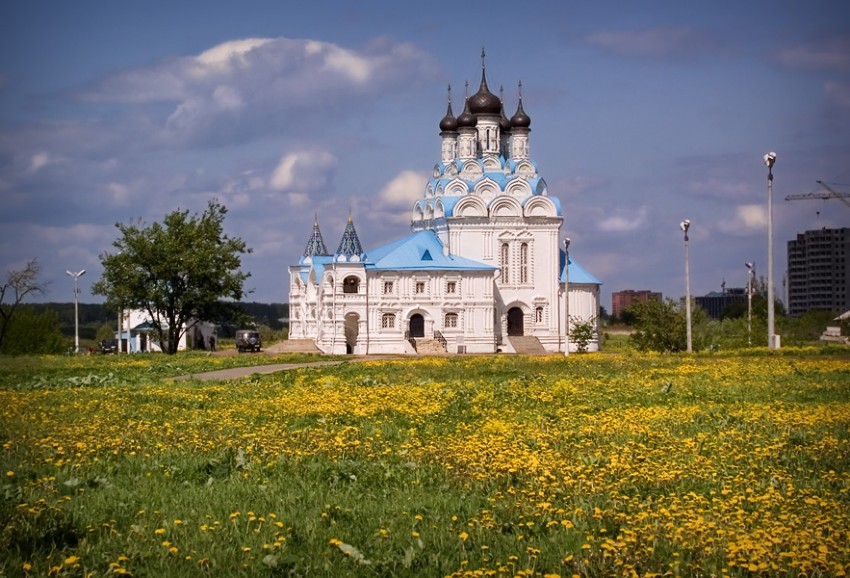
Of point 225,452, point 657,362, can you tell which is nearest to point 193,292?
point 657,362

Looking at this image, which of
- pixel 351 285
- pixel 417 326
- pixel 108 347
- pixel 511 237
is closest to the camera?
Answer: pixel 351 285

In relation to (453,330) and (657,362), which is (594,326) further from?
(657,362)

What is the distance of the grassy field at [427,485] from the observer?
10.5 m

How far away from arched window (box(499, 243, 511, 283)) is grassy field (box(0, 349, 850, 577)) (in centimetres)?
4828

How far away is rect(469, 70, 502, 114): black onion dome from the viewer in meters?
76.0

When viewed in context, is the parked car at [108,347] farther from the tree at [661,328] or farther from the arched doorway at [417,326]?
the tree at [661,328]

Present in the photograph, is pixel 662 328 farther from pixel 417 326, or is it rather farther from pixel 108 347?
pixel 108 347

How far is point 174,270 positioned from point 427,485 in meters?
49.5

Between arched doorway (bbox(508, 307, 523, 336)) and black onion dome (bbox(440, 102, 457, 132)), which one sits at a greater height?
black onion dome (bbox(440, 102, 457, 132))

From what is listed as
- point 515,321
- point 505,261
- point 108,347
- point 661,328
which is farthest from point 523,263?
point 108,347

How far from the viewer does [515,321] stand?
73062 mm

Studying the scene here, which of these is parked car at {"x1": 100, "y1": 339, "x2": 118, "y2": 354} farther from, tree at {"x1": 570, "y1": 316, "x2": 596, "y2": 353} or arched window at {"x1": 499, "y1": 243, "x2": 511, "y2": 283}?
tree at {"x1": 570, "y1": 316, "x2": 596, "y2": 353}

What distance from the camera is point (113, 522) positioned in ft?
38.0

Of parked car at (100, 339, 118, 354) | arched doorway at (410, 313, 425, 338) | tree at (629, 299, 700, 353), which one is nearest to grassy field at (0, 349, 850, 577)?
tree at (629, 299, 700, 353)
